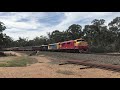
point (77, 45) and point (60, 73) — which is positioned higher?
point (77, 45)

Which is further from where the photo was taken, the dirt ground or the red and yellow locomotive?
the red and yellow locomotive

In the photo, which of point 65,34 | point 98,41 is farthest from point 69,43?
point 65,34

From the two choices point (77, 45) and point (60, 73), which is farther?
point (77, 45)

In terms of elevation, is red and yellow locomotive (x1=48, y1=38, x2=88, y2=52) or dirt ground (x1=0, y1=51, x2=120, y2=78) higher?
red and yellow locomotive (x1=48, y1=38, x2=88, y2=52)

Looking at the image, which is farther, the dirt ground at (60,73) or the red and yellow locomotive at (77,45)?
the red and yellow locomotive at (77,45)

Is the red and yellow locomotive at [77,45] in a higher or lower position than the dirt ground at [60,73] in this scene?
higher
